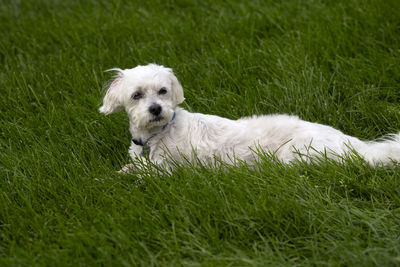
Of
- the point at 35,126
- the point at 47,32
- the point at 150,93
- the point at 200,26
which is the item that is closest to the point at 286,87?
the point at 150,93

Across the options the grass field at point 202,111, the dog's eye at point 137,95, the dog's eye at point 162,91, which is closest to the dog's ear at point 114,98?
the dog's eye at point 137,95

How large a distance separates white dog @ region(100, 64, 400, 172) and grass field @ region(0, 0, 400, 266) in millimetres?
345

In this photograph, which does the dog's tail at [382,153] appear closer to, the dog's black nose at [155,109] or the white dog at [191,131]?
the white dog at [191,131]

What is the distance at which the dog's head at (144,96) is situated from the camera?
4094 mm

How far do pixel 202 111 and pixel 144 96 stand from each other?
116 cm

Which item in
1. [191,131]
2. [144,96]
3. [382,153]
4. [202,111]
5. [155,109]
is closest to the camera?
[382,153]

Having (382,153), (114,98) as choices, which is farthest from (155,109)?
(382,153)

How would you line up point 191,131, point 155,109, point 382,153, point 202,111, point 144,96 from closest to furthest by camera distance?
point 382,153 → point 155,109 → point 144,96 → point 191,131 → point 202,111

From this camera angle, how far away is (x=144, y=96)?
421 centimetres

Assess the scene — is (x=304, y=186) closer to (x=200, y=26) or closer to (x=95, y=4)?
(x=200, y=26)

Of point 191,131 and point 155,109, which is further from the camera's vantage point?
point 191,131

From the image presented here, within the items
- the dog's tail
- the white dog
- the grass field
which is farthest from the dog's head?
the dog's tail

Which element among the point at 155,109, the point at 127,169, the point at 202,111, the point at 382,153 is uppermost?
the point at 155,109

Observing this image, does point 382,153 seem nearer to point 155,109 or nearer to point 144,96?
point 155,109
